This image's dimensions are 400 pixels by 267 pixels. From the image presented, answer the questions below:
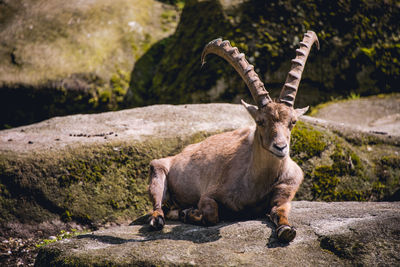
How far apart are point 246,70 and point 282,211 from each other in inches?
83.2

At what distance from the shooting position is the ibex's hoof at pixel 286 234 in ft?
15.0

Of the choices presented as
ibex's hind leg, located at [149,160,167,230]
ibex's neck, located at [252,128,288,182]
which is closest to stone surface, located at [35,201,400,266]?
ibex's neck, located at [252,128,288,182]

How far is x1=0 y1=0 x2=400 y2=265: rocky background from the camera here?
725 cm

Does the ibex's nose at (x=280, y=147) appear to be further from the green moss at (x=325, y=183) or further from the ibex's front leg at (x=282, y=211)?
the green moss at (x=325, y=183)

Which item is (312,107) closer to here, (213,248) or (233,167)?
(233,167)

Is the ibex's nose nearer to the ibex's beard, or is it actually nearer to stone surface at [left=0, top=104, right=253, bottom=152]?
the ibex's beard

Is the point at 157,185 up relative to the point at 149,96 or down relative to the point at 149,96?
up

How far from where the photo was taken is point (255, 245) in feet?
15.1

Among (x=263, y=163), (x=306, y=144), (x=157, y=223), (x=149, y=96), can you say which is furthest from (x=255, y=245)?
(x=149, y=96)

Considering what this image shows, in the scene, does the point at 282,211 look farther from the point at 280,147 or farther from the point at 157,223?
the point at 157,223

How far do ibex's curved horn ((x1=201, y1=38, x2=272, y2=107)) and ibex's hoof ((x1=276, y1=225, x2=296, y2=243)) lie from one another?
1793 millimetres

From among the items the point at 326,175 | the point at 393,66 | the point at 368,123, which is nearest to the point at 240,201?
the point at 326,175

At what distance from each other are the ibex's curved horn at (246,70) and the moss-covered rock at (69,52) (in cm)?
703

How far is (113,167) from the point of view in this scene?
25.1 ft
